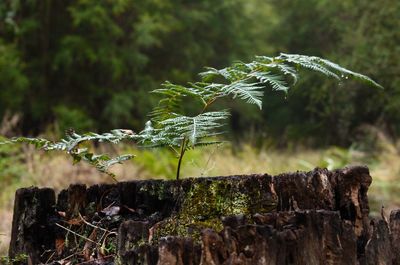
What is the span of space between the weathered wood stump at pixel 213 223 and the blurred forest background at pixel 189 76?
3.97 metres

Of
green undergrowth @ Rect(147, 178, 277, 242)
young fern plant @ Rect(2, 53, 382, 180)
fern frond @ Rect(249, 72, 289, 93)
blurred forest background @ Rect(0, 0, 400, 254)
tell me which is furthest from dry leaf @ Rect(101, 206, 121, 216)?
blurred forest background @ Rect(0, 0, 400, 254)

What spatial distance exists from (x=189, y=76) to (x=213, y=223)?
16.7m

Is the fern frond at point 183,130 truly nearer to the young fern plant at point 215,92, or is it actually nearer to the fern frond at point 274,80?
the young fern plant at point 215,92

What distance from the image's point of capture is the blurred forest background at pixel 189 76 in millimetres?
8594

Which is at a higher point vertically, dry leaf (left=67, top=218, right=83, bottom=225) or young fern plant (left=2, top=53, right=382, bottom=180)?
young fern plant (left=2, top=53, right=382, bottom=180)

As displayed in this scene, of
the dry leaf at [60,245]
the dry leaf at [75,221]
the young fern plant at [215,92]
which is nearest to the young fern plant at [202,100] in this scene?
the young fern plant at [215,92]

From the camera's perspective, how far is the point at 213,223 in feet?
6.31

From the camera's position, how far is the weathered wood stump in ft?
5.14

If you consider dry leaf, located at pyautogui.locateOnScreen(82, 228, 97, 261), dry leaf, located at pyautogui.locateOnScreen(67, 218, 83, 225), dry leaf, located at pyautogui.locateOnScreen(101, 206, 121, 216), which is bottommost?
dry leaf, located at pyautogui.locateOnScreen(82, 228, 97, 261)

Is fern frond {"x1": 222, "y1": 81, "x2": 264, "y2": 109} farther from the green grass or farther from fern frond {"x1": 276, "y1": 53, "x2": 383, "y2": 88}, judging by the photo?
the green grass

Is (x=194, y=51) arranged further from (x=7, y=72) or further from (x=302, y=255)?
(x=302, y=255)

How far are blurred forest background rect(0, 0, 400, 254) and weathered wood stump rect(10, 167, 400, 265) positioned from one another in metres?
3.97

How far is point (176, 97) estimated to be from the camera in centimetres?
218

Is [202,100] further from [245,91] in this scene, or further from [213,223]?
[213,223]
